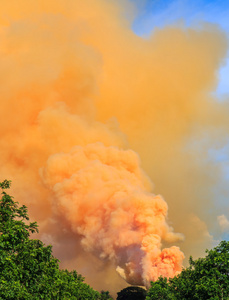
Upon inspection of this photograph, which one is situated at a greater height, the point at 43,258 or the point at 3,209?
the point at 3,209

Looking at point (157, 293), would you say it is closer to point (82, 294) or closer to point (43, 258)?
point (82, 294)

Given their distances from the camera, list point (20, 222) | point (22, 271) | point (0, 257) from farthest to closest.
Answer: point (20, 222), point (22, 271), point (0, 257)

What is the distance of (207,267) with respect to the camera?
1677 inches

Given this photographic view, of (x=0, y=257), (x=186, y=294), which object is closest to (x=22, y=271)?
(x=0, y=257)

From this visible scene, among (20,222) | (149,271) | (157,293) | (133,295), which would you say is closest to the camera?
(20,222)

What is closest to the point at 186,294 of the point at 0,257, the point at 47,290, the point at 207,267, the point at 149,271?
the point at 207,267

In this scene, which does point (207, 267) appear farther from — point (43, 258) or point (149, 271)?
point (149, 271)

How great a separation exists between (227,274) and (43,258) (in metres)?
22.9

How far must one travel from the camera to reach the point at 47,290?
1228 inches

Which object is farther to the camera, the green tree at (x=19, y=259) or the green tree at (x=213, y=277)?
the green tree at (x=213, y=277)

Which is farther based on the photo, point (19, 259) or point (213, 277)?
point (213, 277)

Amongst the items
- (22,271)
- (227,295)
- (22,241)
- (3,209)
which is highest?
(3,209)

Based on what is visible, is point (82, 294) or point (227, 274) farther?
point (82, 294)

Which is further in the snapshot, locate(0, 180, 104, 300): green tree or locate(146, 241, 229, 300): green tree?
locate(146, 241, 229, 300): green tree
